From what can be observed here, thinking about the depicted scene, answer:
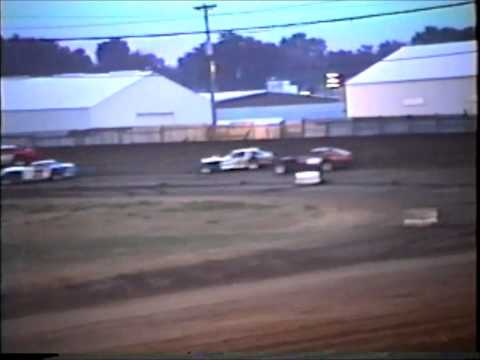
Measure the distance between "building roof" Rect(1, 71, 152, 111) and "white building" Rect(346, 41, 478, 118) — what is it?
2.72 ft

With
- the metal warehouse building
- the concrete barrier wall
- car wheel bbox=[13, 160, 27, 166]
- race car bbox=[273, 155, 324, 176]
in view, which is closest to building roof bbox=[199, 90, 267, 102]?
the metal warehouse building

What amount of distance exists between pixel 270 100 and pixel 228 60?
0.20m

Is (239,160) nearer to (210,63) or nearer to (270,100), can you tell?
(270,100)

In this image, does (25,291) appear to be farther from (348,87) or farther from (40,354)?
(348,87)

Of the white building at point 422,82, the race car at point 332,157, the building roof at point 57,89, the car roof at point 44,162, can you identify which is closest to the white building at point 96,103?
the building roof at point 57,89

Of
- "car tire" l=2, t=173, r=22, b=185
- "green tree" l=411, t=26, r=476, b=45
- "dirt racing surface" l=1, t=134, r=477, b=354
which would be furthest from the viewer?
"car tire" l=2, t=173, r=22, b=185

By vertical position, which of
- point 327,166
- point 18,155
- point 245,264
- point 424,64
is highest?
point 424,64

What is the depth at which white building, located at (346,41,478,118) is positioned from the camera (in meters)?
2.09

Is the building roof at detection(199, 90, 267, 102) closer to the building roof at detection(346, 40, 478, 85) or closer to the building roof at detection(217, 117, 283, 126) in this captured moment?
the building roof at detection(217, 117, 283, 126)

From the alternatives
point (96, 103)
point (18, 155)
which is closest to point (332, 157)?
point (96, 103)

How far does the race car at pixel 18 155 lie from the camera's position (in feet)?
7.27

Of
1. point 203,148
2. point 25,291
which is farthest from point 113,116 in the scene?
point 25,291

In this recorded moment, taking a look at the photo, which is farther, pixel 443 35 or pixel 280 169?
pixel 280 169

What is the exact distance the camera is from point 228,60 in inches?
85.2
